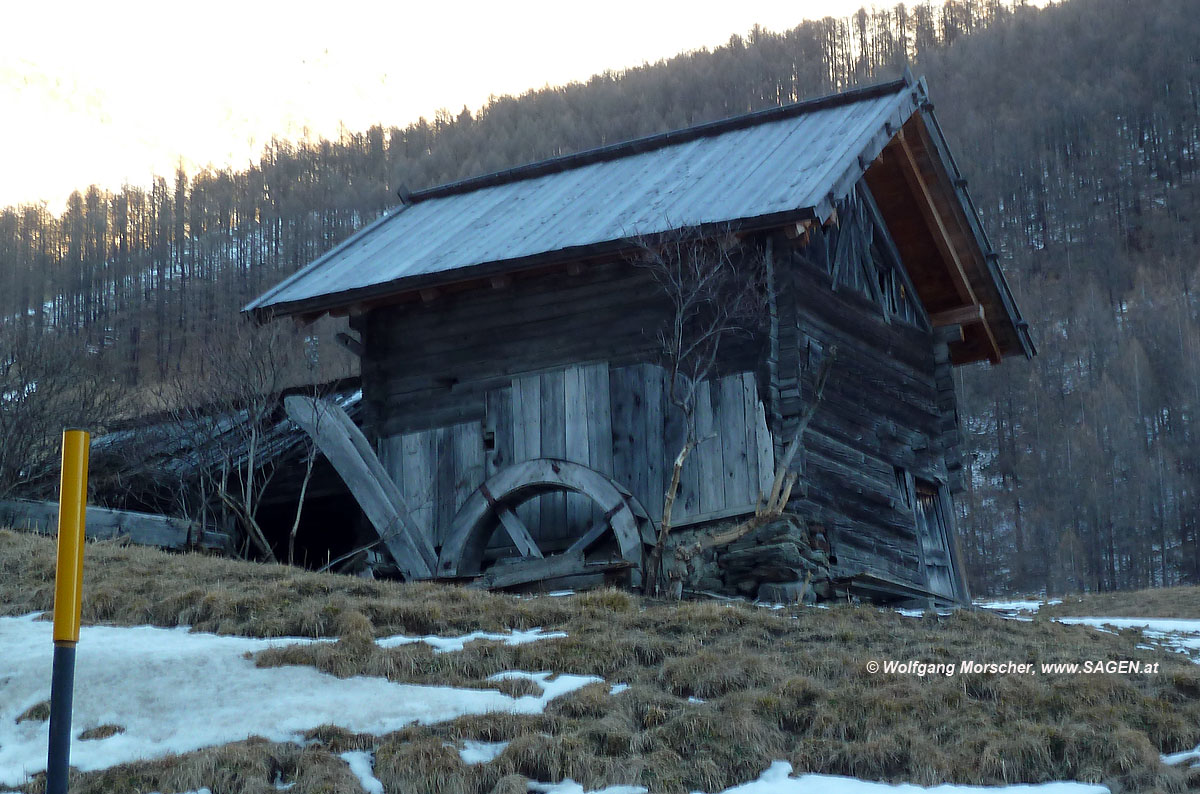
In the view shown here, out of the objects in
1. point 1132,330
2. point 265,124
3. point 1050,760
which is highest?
point 265,124

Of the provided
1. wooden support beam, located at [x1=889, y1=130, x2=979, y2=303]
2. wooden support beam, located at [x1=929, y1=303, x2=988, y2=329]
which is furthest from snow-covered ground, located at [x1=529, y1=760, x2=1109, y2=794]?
wooden support beam, located at [x1=929, y1=303, x2=988, y2=329]

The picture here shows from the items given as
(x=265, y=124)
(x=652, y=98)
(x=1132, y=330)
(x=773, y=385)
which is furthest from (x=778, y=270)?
(x=265, y=124)

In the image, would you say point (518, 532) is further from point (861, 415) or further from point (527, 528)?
point (861, 415)

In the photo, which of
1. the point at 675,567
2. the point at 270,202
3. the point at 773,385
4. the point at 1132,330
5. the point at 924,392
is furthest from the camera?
the point at 270,202

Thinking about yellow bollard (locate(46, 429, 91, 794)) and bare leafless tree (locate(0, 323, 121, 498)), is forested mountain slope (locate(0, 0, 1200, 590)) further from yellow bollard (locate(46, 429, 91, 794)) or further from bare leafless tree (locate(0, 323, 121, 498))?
yellow bollard (locate(46, 429, 91, 794))

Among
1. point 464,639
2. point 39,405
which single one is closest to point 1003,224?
point 39,405

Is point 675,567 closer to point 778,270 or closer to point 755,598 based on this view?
point 755,598

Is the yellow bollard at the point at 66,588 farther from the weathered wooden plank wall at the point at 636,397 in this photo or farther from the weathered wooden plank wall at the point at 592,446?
the weathered wooden plank wall at the point at 636,397

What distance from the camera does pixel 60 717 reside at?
4730mm

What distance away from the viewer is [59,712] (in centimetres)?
473

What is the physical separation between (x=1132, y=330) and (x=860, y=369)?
146 feet

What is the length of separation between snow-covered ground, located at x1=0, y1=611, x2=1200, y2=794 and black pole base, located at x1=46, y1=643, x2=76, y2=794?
2101 millimetres

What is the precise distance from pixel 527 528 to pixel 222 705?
7.65 metres

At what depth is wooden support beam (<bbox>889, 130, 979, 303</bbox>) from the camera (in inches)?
682
